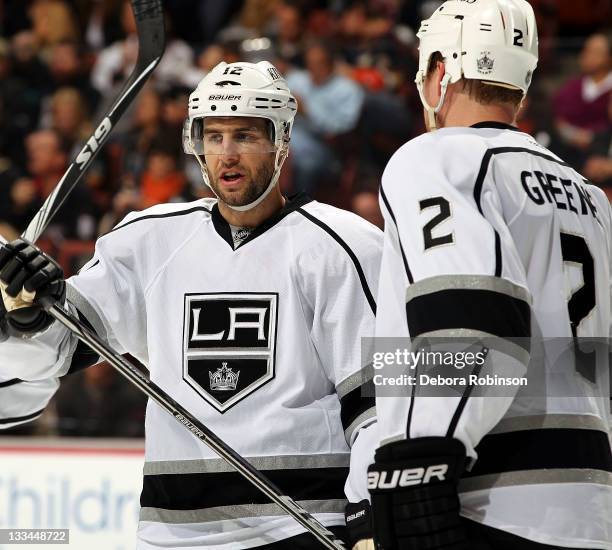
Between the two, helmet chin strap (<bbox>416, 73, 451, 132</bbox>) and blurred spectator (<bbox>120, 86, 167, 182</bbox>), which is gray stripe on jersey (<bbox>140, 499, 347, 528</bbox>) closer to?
helmet chin strap (<bbox>416, 73, 451, 132</bbox>)

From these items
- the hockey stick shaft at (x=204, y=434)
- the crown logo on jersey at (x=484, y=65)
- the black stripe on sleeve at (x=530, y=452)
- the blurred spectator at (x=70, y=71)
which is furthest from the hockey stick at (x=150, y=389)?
the blurred spectator at (x=70, y=71)

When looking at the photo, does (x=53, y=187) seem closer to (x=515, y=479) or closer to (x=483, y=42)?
(x=483, y=42)

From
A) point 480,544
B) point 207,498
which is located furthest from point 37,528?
point 480,544

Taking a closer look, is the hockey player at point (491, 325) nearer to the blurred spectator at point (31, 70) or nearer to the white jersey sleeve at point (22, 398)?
Result: the white jersey sleeve at point (22, 398)

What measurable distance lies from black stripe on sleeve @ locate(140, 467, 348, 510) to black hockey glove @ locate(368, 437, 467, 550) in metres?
0.72

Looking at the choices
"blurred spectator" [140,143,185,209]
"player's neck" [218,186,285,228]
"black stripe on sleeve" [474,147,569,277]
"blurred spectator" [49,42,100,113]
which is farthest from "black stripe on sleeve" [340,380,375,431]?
"blurred spectator" [49,42,100,113]

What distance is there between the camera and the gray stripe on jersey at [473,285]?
1.69 metres

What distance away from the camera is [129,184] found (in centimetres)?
522

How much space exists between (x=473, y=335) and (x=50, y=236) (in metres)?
3.60

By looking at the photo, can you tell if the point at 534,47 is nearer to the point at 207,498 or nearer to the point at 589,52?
the point at 207,498

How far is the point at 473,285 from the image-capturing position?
5.55ft

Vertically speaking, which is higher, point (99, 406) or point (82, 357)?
point (82, 357)

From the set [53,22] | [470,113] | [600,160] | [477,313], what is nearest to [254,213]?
[470,113]

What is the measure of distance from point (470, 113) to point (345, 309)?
0.62 meters
